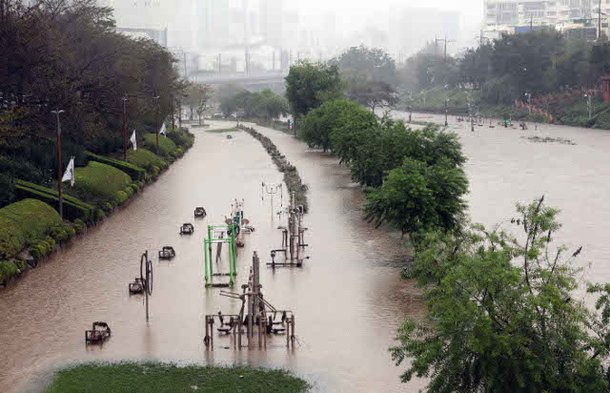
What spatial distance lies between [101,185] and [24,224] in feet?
24.1

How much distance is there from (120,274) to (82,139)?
1515cm

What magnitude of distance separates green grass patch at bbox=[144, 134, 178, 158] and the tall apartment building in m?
89.9

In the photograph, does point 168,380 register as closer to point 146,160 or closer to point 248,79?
point 146,160

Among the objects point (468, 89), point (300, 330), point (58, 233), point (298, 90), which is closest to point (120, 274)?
point (58, 233)

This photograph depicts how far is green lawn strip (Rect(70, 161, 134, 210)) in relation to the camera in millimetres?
27594

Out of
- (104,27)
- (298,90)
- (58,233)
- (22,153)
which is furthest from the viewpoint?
(298,90)

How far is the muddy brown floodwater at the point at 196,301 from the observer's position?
13906 mm

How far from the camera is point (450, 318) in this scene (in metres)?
10.3

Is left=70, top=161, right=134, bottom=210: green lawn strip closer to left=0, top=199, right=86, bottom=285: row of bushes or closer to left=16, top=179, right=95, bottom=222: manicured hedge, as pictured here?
left=16, top=179, right=95, bottom=222: manicured hedge

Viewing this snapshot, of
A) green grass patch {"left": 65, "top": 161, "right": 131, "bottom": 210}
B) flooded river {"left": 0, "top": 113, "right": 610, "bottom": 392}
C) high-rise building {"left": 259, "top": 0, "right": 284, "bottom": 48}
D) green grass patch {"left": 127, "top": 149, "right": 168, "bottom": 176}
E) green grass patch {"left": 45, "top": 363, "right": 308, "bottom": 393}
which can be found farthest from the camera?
high-rise building {"left": 259, "top": 0, "right": 284, "bottom": 48}

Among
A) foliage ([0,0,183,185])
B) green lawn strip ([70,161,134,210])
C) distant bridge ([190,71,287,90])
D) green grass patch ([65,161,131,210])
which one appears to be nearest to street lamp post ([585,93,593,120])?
foliage ([0,0,183,185])

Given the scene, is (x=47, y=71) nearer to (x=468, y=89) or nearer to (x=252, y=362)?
(x=252, y=362)

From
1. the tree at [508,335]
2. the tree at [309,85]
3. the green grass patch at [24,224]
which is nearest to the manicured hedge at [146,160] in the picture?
the green grass patch at [24,224]

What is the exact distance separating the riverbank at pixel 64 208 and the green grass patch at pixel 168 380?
5845 mm
